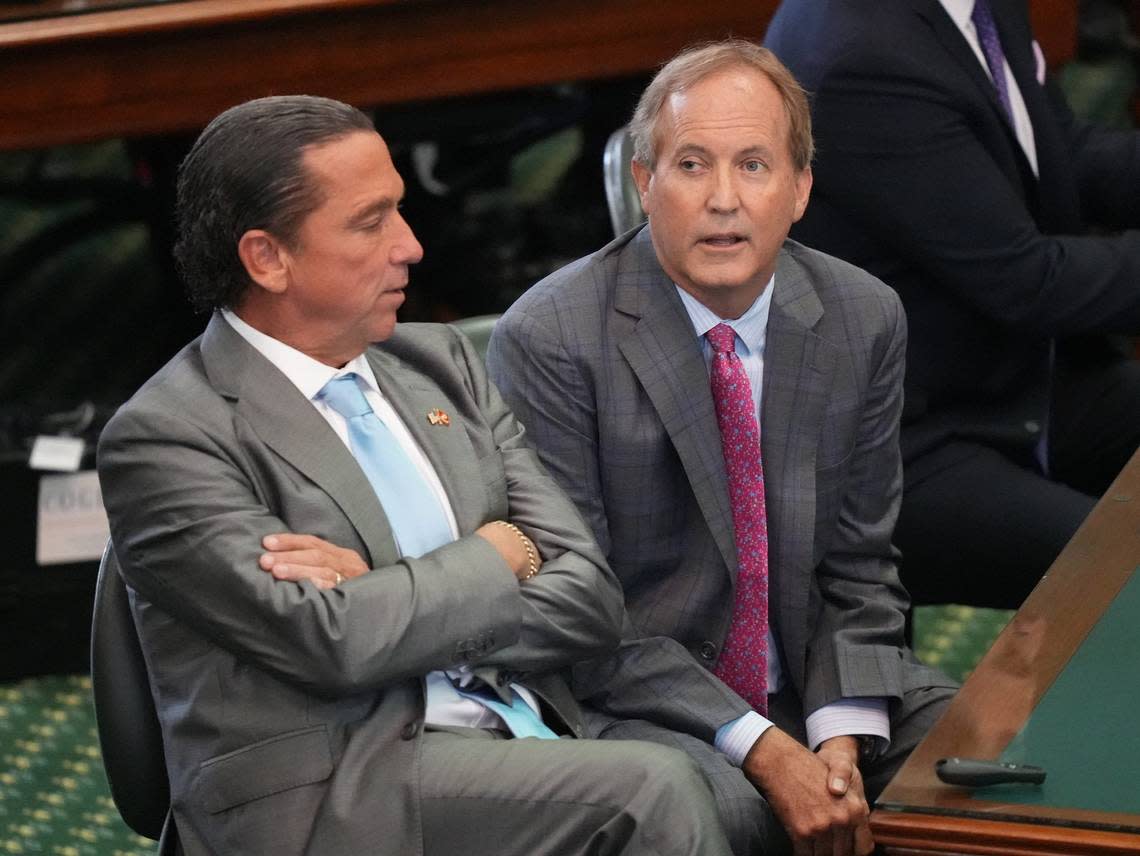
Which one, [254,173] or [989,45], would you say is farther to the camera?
[989,45]

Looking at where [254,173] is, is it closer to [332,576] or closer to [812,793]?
[332,576]

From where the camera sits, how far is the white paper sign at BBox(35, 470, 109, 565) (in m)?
3.47

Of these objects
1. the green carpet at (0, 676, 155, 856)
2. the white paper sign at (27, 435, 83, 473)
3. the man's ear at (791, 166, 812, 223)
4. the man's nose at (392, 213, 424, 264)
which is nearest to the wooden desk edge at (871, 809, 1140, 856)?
the man's nose at (392, 213, 424, 264)

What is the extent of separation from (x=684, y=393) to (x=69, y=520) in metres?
1.64

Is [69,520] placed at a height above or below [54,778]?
above

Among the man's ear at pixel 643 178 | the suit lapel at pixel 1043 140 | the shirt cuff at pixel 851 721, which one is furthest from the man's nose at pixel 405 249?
the suit lapel at pixel 1043 140

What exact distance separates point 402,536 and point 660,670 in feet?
1.25

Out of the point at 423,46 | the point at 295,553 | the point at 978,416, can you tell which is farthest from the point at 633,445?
the point at 423,46

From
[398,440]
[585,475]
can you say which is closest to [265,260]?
[398,440]

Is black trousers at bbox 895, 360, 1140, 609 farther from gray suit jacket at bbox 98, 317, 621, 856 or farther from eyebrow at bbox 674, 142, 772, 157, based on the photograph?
gray suit jacket at bbox 98, 317, 621, 856

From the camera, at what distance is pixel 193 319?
171 inches

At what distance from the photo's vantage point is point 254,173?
6.30ft

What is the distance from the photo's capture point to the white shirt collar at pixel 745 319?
2277 mm

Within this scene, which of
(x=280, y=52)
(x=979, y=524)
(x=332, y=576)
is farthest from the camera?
(x=280, y=52)
